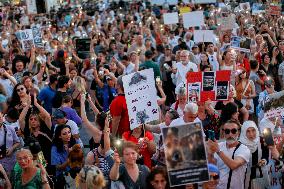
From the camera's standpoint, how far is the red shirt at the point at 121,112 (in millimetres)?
7488

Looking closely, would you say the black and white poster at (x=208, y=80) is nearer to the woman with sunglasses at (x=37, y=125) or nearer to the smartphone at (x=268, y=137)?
the woman with sunglasses at (x=37, y=125)

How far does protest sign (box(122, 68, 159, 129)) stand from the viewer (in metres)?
6.95

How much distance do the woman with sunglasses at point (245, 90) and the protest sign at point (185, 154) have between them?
4.21 m

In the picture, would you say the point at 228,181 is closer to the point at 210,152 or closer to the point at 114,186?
the point at 210,152

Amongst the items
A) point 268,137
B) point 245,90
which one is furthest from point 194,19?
point 268,137

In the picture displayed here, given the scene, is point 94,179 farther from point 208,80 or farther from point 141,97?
point 208,80

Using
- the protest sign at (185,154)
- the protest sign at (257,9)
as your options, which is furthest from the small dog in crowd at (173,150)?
the protest sign at (257,9)

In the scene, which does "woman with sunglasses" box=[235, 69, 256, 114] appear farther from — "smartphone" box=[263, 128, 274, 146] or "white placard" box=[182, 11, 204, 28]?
A: "white placard" box=[182, 11, 204, 28]

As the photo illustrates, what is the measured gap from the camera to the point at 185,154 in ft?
16.6

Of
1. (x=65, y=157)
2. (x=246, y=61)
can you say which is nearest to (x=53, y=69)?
(x=246, y=61)

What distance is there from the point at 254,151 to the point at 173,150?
3.98ft

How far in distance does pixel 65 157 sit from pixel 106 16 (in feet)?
63.3

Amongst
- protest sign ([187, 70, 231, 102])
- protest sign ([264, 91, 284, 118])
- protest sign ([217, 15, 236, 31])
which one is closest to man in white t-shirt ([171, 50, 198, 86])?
protest sign ([187, 70, 231, 102])

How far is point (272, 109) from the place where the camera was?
22.0 ft
